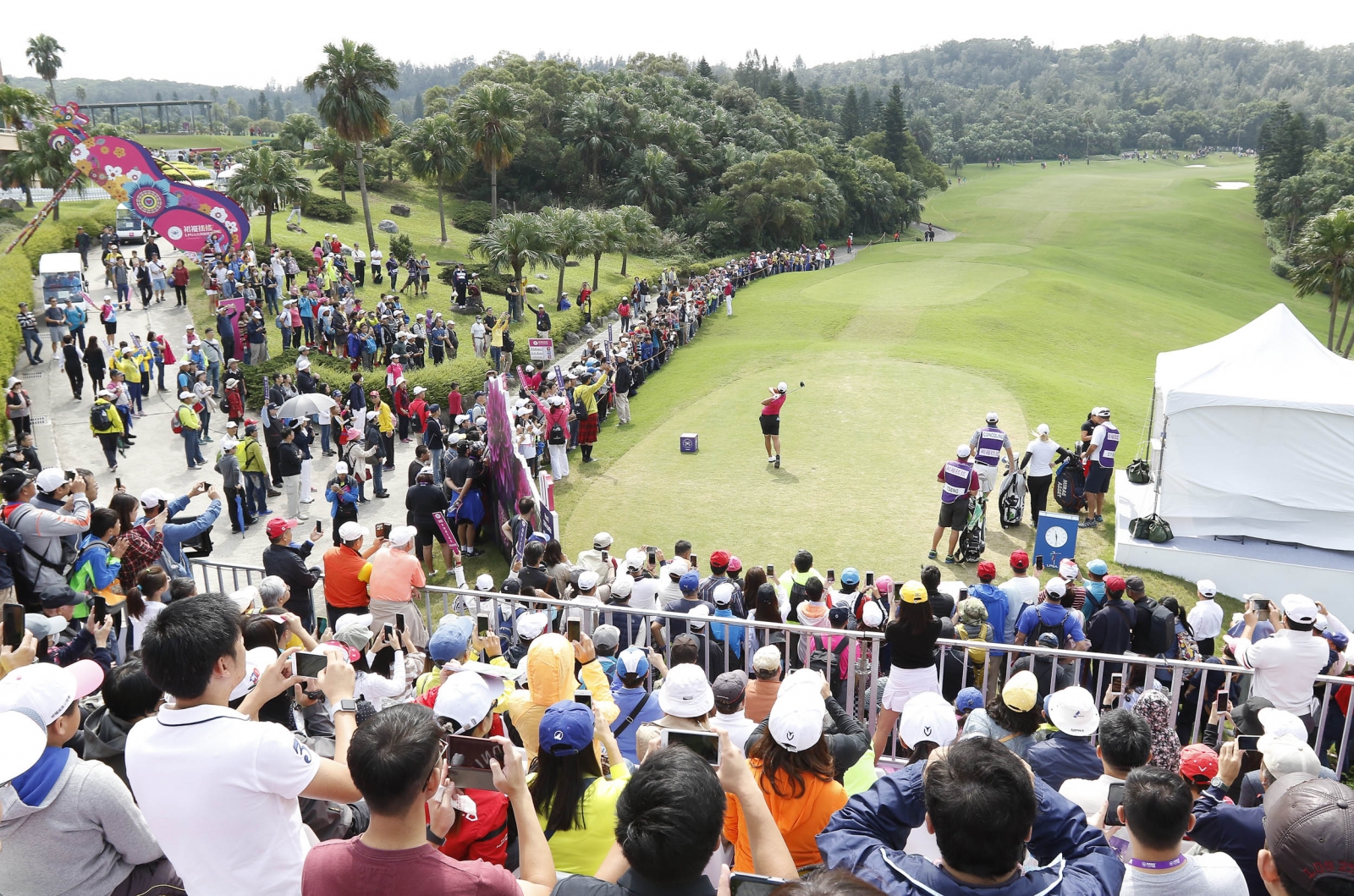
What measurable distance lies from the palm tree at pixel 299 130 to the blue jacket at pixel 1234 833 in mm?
75273

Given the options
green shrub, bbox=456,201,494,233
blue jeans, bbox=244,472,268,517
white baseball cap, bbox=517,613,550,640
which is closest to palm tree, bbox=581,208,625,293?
green shrub, bbox=456,201,494,233

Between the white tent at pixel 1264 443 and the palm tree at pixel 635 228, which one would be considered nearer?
the white tent at pixel 1264 443

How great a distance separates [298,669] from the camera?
4.77m

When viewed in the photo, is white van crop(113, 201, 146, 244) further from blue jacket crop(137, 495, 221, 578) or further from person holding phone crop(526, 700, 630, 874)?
person holding phone crop(526, 700, 630, 874)

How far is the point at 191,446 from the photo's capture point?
59.7 ft

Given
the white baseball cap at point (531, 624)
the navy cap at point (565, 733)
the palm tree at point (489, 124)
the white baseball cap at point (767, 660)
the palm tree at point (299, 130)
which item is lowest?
the white baseball cap at point (531, 624)

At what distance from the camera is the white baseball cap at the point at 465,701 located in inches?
179

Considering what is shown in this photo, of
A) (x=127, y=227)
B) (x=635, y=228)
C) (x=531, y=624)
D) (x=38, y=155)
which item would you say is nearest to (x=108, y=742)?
(x=531, y=624)

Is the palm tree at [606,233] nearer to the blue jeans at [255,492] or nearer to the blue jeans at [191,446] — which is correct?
the blue jeans at [191,446]

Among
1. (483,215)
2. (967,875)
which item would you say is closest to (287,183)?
(483,215)

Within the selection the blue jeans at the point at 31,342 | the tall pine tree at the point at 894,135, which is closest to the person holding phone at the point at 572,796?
the blue jeans at the point at 31,342

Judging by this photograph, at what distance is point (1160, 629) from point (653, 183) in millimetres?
55891

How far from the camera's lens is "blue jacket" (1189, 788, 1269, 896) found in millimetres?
4504

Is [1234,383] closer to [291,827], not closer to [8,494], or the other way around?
[291,827]
